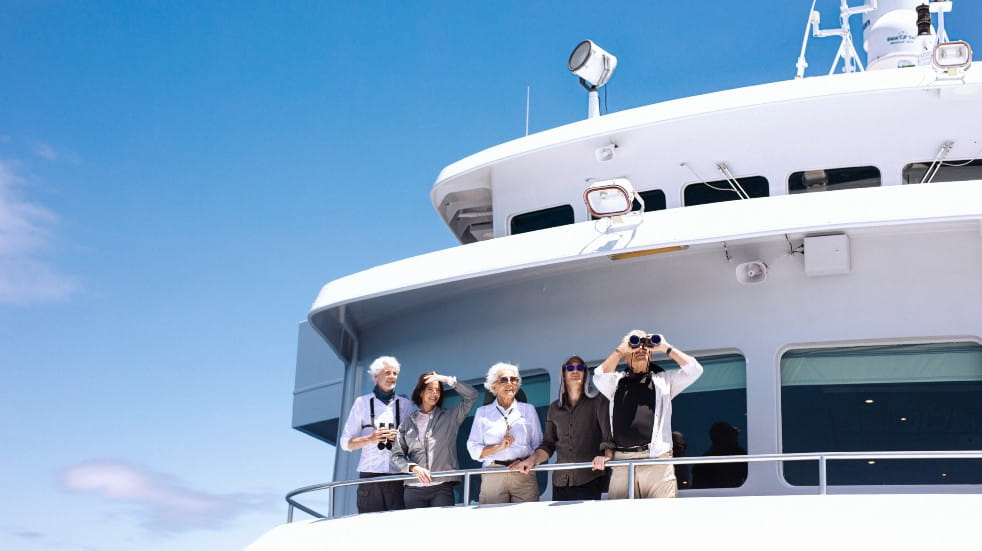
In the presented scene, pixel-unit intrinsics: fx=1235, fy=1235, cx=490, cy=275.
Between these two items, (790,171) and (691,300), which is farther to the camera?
(790,171)

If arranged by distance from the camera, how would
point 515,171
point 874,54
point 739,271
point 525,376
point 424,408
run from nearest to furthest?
1. point 424,408
2. point 739,271
3. point 525,376
4. point 515,171
5. point 874,54

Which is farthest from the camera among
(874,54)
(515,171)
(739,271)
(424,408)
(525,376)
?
(874,54)

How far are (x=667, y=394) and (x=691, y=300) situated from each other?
227 cm

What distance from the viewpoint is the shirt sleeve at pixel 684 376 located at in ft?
27.3

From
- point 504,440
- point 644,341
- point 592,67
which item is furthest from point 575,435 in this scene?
point 592,67

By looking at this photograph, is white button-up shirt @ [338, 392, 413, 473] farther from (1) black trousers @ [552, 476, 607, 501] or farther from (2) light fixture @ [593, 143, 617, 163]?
(2) light fixture @ [593, 143, 617, 163]

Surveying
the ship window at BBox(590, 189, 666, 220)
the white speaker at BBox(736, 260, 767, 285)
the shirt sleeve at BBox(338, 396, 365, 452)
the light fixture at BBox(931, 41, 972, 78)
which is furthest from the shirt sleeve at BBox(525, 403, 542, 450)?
the light fixture at BBox(931, 41, 972, 78)

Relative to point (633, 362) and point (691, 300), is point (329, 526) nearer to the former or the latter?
point (633, 362)

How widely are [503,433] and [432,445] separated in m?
0.73

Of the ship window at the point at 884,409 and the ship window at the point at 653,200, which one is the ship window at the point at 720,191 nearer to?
the ship window at the point at 653,200

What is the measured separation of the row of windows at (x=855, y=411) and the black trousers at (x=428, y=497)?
187cm

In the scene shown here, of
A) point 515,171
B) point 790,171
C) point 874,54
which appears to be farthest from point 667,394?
point 874,54

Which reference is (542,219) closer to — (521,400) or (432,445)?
(521,400)

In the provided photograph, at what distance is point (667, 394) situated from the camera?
8422 millimetres
